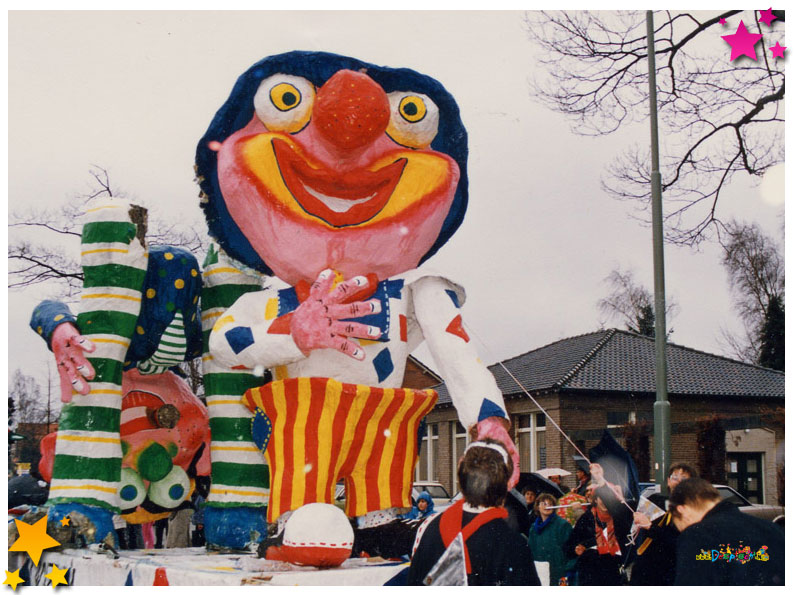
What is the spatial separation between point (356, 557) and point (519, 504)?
0.65 m

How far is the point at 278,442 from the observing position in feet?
10.1

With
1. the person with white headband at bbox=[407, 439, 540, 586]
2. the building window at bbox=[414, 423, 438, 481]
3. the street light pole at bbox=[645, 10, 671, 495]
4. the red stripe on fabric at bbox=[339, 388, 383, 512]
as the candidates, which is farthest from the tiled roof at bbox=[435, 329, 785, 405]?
the person with white headband at bbox=[407, 439, 540, 586]

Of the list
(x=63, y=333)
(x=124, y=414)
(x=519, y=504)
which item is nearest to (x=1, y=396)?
(x=63, y=333)

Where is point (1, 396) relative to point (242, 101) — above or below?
below

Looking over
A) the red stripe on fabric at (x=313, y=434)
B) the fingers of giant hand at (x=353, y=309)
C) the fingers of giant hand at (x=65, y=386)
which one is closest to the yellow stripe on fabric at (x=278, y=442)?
the red stripe on fabric at (x=313, y=434)

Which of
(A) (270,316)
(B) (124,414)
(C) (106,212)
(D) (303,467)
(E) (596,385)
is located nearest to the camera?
(D) (303,467)

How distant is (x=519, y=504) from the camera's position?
10.6ft

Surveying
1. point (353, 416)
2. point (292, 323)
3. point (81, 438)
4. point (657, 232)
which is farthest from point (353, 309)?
point (657, 232)

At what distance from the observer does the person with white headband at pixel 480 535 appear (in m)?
2.22

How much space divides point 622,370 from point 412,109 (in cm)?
749

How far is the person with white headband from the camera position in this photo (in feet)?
7.27

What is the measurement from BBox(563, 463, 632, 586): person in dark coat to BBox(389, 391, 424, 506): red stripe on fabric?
0.68 m

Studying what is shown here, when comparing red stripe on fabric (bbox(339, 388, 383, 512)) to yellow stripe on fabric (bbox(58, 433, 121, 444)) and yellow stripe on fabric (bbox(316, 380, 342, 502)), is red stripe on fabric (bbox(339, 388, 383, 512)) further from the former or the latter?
yellow stripe on fabric (bbox(58, 433, 121, 444))

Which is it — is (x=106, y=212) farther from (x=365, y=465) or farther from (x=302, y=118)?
(x=365, y=465)
